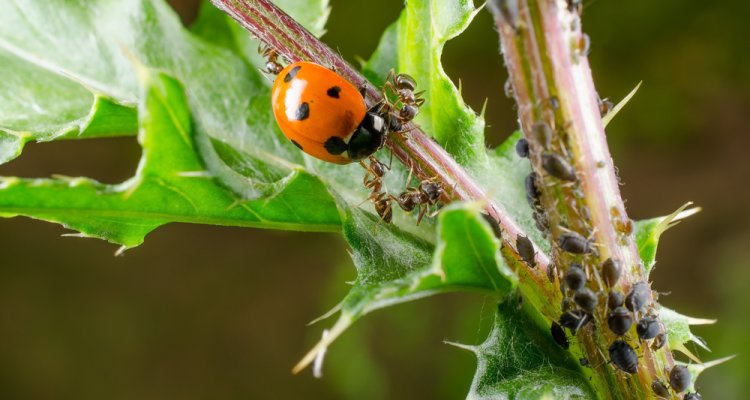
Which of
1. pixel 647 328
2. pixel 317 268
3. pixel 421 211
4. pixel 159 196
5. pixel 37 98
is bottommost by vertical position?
pixel 317 268

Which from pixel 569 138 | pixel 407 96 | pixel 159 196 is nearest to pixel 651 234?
pixel 569 138

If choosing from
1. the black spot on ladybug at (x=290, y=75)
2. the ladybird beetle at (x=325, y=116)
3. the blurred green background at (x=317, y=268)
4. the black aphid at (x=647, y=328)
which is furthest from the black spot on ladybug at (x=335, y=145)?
the blurred green background at (x=317, y=268)

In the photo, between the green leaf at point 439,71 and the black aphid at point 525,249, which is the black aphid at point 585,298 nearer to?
the black aphid at point 525,249

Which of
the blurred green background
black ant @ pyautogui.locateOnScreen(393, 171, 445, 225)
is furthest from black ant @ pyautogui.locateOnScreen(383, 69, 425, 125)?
the blurred green background

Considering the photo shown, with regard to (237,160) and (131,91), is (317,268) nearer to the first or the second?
(131,91)

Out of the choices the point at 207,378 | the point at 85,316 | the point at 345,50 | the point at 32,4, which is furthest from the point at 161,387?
the point at 32,4

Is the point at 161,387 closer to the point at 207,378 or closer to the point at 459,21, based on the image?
the point at 207,378

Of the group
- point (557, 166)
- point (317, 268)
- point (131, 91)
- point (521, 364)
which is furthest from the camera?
point (317, 268)

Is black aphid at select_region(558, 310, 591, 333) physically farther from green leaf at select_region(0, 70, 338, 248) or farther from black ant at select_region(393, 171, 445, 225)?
green leaf at select_region(0, 70, 338, 248)
